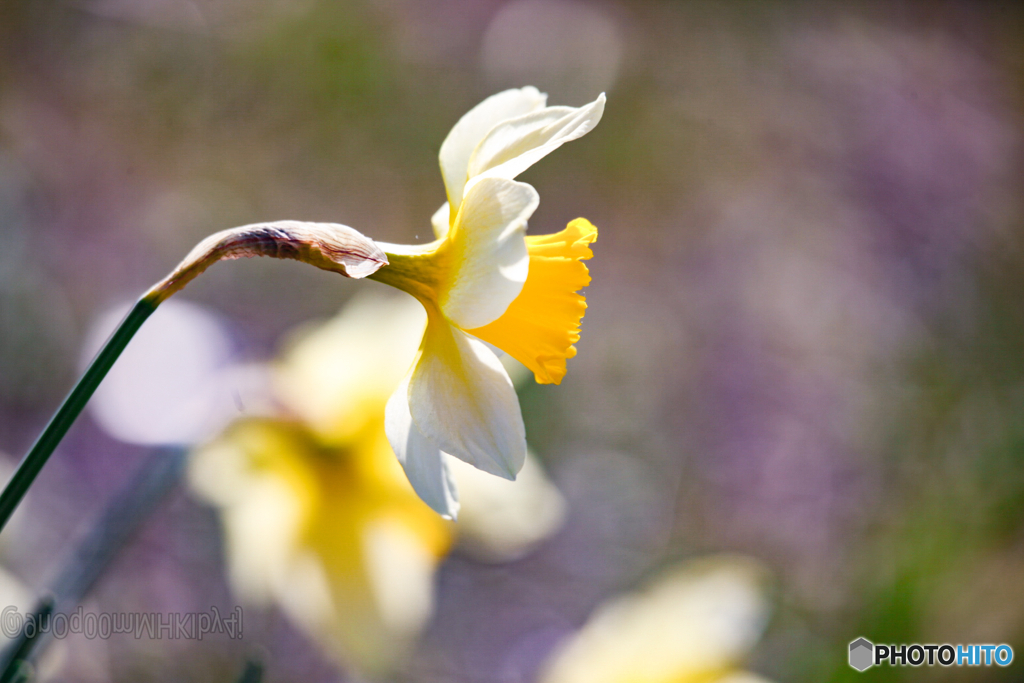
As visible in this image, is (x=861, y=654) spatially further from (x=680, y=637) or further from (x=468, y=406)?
(x=468, y=406)

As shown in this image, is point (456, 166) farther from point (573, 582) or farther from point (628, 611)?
point (573, 582)

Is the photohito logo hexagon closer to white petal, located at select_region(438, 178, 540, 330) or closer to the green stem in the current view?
white petal, located at select_region(438, 178, 540, 330)

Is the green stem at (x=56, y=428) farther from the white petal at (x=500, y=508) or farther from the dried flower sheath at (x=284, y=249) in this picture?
the white petal at (x=500, y=508)

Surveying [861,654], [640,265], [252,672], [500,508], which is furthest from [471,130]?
[640,265]

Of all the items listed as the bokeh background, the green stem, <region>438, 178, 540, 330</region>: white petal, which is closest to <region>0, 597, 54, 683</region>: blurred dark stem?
the green stem

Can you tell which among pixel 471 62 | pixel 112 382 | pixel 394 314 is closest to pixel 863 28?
pixel 471 62

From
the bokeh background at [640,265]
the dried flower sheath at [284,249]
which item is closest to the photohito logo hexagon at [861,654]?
the bokeh background at [640,265]
